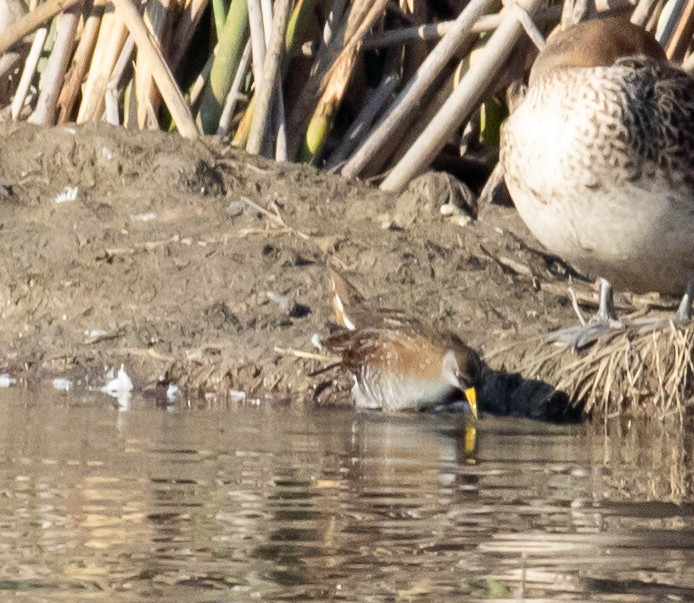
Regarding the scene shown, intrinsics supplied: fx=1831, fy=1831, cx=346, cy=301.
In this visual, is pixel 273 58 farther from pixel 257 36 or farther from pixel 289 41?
pixel 289 41

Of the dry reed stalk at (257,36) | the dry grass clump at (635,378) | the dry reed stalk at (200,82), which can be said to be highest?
the dry reed stalk at (257,36)

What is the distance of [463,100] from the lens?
29.6 feet

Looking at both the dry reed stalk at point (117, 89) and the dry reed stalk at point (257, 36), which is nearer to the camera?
the dry reed stalk at point (257, 36)

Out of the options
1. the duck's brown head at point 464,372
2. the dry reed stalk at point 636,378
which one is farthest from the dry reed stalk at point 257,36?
the dry reed stalk at point 636,378

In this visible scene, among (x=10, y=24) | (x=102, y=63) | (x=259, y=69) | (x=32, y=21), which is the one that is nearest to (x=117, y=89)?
(x=102, y=63)

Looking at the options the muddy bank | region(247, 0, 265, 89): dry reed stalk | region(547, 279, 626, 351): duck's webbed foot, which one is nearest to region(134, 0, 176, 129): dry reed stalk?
the muddy bank

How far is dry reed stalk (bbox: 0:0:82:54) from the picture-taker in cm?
907

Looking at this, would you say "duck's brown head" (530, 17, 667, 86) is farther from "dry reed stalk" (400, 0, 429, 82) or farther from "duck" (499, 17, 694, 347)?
"dry reed stalk" (400, 0, 429, 82)

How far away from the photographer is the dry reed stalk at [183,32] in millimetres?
9297

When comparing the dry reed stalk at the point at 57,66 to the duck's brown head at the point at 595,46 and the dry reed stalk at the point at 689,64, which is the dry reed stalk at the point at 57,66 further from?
the dry reed stalk at the point at 689,64

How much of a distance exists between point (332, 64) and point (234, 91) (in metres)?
0.53

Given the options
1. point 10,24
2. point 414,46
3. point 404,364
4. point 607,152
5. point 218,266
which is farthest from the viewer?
point 414,46

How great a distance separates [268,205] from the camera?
28.7 feet

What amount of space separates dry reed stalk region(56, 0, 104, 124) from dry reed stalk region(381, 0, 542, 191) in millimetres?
1649
